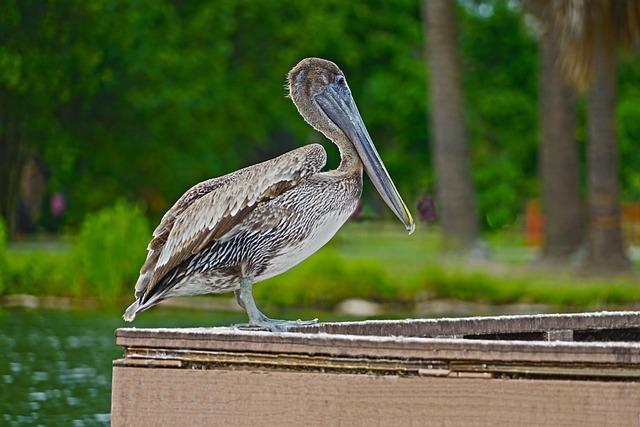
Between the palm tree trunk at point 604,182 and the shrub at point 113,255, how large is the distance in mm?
5962

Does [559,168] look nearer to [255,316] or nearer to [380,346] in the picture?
[255,316]

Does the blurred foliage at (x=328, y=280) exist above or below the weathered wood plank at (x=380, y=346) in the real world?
above

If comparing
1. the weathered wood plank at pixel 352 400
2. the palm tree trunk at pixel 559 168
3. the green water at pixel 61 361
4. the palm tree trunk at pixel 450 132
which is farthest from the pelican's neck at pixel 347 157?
the palm tree trunk at pixel 450 132

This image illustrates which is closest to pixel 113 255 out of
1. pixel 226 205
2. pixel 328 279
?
pixel 328 279

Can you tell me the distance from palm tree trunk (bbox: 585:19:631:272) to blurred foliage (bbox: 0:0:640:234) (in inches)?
384

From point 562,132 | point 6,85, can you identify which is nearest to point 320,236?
point 562,132

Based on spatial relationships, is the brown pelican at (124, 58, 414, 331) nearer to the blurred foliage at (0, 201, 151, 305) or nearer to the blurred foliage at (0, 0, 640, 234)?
the blurred foliage at (0, 201, 151, 305)

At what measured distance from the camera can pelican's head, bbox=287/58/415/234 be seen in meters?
6.56

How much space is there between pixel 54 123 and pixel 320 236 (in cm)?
2901

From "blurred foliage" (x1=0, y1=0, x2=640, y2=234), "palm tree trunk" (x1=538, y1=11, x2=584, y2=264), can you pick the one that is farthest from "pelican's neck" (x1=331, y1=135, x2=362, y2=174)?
"blurred foliage" (x1=0, y1=0, x2=640, y2=234)

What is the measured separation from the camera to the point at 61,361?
15.4m

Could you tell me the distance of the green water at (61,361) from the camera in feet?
38.8

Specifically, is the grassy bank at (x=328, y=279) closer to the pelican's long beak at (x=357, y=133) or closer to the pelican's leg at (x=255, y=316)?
the pelican's long beak at (x=357, y=133)

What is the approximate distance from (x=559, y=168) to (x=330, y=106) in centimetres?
1760
